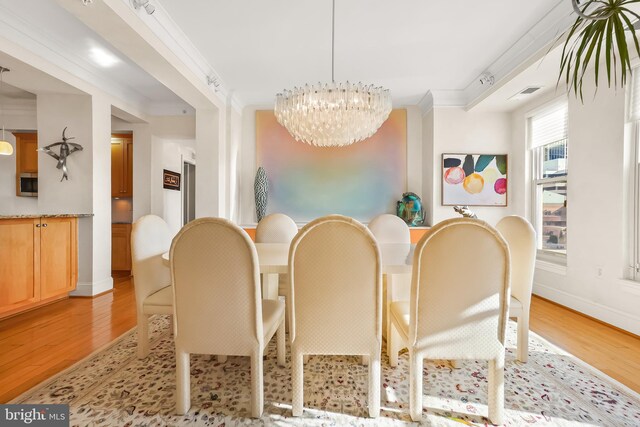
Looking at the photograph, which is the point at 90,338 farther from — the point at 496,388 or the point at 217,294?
the point at 496,388

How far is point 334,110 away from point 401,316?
60.9 inches

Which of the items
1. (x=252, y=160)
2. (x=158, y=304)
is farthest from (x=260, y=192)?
(x=158, y=304)

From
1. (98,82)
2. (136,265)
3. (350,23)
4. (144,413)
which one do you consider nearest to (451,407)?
(144,413)

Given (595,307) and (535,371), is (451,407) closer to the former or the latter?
(535,371)

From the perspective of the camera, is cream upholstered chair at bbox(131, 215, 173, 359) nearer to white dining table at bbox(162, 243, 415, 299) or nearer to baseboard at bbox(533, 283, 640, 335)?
white dining table at bbox(162, 243, 415, 299)

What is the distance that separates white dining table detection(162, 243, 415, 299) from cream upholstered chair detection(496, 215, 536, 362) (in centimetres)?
66

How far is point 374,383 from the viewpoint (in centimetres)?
150

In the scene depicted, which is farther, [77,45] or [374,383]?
[77,45]

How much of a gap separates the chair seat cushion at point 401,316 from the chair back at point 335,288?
18 centimetres

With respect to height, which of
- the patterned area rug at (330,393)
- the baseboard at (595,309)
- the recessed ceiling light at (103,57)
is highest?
the recessed ceiling light at (103,57)

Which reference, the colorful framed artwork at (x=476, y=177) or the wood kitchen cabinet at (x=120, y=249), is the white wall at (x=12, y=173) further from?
the colorful framed artwork at (x=476, y=177)

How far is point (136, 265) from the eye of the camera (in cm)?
204

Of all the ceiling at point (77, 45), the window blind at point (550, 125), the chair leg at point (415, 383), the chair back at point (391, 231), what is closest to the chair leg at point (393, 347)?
the chair leg at point (415, 383)

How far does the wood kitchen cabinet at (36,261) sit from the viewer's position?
286 cm
